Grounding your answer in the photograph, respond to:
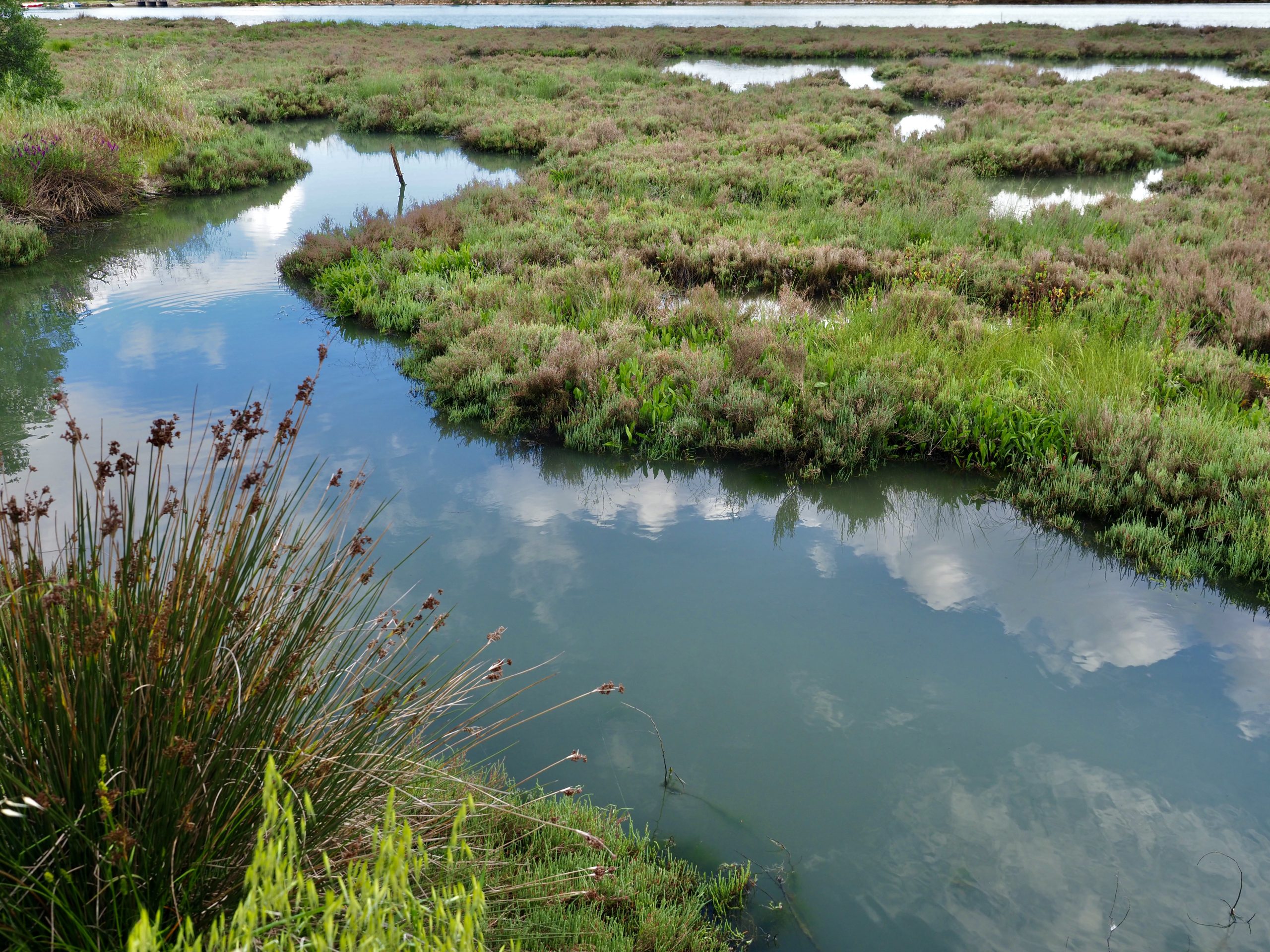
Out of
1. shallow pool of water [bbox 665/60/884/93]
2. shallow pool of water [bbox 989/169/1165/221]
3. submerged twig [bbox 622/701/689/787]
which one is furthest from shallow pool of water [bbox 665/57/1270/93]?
submerged twig [bbox 622/701/689/787]

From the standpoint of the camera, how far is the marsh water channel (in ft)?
10.6

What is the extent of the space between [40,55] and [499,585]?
16499 mm

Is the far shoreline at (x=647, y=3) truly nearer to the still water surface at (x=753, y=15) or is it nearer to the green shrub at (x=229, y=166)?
the still water surface at (x=753, y=15)

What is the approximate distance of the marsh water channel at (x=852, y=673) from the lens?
322cm

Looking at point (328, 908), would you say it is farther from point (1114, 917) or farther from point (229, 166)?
point (229, 166)

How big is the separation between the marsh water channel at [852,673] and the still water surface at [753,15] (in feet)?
146

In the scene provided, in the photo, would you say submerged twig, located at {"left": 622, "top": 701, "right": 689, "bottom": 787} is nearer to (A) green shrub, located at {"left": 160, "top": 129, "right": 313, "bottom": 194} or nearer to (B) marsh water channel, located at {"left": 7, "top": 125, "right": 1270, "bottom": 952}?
(B) marsh water channel, located at {"left": 7, "top": 125, "right": 1270, "bottom": 952}

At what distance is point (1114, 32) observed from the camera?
120ft

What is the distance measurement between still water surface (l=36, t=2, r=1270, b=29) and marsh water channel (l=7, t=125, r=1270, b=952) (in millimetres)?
44482

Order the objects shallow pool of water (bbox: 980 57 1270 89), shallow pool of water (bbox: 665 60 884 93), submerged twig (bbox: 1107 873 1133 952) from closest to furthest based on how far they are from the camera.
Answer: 1. submerged twig (bbox: 1107 873 1133 952)
2. shallow pool of water (bbox: 980 57 1270 89)
3. shallow pool of water (bbox: 665 60 884 93)

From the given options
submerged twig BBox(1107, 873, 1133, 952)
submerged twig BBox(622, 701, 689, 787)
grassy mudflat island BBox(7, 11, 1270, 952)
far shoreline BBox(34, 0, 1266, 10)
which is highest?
far shoreline BBox(34, 0, 1266, 10)

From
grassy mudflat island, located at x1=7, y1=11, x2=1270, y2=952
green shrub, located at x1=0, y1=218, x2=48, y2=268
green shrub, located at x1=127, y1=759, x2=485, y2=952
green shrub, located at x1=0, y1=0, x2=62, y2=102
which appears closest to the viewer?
green shrub, located at x1=127, y1=759, x2=485, y2=952

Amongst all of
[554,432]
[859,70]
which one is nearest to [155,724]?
[554,432]

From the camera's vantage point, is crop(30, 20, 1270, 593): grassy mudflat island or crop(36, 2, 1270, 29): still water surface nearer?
crop(30, 20, 1270, 593): grassy mudflat island
